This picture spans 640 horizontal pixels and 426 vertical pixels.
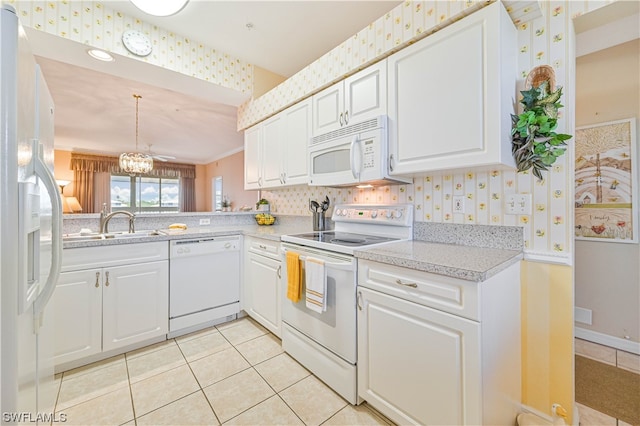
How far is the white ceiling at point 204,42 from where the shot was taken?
2.07 m

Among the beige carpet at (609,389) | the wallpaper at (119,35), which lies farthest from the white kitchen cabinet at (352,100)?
the beige carpet at (609,389)

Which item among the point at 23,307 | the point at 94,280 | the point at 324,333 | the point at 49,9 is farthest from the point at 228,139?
the point at 23,307

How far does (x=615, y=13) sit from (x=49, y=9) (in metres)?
3.36

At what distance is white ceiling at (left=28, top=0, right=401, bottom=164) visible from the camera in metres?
2.07

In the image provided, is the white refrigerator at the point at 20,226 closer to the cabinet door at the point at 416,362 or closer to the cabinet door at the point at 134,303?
the cabinet door at the point at 134,303

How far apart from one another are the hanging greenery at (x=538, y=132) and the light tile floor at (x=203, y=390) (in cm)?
156

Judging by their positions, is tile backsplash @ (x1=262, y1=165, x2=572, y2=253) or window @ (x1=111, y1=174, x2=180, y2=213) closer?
tile backsplash @ (x1=262, y1=165, x2=572, y2=253)

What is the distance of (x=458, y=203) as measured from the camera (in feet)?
5.52

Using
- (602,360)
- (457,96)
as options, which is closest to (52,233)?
(457,96)

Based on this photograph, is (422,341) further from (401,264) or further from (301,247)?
(301,247)

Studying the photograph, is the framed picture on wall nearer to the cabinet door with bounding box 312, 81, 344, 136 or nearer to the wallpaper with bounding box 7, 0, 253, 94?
the cabinet door with bounding box 312, 81, 344, 136

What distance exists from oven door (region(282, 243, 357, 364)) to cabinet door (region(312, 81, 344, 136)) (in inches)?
39.1

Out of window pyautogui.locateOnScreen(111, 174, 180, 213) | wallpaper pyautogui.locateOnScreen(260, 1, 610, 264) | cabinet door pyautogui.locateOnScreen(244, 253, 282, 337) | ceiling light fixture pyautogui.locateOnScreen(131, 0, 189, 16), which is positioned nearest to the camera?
wallpaper pyautogui.locateOnScreen(260, 1, 610, 264)

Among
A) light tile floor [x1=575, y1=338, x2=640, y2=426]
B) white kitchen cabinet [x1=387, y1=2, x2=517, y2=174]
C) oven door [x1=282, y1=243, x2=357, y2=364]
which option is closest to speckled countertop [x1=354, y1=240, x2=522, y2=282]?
oven door [x1=282, y1=243, x2=357, y2=364]
